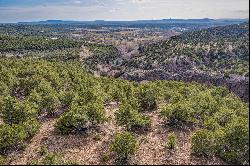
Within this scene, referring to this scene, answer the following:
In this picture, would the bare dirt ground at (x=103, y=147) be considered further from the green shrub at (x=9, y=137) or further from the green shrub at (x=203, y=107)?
the green shrub at (x=203, y=107)

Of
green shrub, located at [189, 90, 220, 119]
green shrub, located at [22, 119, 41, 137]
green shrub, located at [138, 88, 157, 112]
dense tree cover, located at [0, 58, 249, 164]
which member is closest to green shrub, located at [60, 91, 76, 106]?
dense tree cover, located at [0, 58, 249, 164]

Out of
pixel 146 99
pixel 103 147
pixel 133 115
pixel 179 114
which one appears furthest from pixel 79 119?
pixel 146 99

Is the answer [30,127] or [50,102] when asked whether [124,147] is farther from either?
[50,102]

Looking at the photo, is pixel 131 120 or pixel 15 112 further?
pixel 15 112

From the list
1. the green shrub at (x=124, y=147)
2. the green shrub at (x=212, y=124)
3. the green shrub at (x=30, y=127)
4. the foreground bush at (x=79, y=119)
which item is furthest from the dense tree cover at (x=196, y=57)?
the green shrub at (x=124, y=147)

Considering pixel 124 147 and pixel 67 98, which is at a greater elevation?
pixel 67 98

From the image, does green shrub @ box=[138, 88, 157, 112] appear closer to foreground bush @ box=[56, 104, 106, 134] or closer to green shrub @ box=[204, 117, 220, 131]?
foreground bush @ box=[56, 104, 106, 134]

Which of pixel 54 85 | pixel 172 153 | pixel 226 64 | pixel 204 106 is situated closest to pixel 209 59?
pixel 226 64
